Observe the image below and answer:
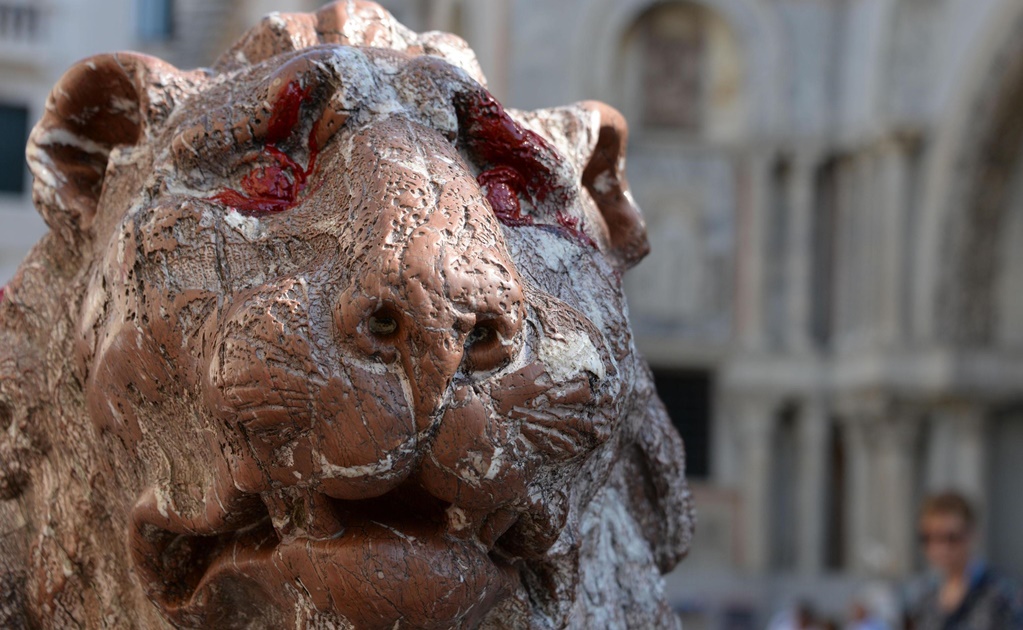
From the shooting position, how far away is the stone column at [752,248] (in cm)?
1180

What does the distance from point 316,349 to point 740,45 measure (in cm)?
1134

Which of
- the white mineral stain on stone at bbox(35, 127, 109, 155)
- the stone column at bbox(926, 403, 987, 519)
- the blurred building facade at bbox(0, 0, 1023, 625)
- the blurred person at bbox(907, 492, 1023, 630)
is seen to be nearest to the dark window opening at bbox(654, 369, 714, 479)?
the blurred building facade at bbox(0, 0, 1023, 625)

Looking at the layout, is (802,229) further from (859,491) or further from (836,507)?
(836,507)

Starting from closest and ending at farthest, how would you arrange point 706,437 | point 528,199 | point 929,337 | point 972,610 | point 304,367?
1. point 304,367
2. point 528,199
3. point 972,610
4. point 929,337
5. point 706,437

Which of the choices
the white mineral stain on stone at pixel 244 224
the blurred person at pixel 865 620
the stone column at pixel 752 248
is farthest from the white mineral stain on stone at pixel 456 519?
the stone column at pixel 752 248

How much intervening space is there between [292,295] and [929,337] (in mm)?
9912

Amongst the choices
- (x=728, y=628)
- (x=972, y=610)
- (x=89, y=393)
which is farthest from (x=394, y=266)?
(x=728, y=628)

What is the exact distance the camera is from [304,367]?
93 centimetres

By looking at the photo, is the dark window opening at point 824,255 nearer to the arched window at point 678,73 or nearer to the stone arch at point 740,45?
the stone arch at point 740,45

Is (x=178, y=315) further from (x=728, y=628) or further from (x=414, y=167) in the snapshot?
(x=728, y=628)

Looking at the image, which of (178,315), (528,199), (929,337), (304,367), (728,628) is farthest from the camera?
(728,628)

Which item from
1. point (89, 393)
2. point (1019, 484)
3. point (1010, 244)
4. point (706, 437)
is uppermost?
point (89, 393)

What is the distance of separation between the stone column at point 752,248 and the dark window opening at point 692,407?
A: 64 centimetres

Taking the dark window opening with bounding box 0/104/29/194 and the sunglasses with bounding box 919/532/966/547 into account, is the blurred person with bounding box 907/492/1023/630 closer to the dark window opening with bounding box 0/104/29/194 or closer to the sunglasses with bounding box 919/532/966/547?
the sunglasses with bounding box 919/532/966/547
